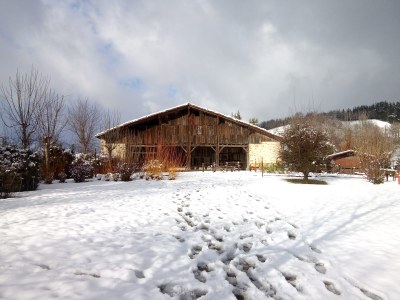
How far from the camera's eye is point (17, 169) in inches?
359

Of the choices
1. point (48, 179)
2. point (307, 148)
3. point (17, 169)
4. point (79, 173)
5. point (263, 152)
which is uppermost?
point (263, 152)

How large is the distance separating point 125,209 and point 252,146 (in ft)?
69.1

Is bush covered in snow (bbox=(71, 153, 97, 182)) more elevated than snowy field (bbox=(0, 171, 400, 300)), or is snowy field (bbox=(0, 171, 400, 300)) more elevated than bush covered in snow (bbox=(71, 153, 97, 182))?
bush covered in snow (bbox=(71, 153, 97, 182))

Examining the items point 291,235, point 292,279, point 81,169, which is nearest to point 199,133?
point 81,169

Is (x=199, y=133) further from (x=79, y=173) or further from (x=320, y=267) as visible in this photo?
(x=320, y=267)

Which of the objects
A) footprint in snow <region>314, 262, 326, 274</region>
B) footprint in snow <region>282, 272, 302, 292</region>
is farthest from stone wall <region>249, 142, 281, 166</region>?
footprint in snow <region>282, 272, 302, 292</region>

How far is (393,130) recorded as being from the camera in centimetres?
6003

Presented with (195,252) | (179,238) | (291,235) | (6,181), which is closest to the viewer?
(195,252)

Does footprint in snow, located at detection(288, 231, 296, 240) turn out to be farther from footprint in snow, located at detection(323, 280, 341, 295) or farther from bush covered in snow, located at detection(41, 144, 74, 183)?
bush covered in snow, located at detection(41, 144, 74, 183)

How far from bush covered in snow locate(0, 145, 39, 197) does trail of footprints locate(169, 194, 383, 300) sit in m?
6.45

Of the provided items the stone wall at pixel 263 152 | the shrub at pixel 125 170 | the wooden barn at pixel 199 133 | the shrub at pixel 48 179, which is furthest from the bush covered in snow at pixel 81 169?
the stone wall at pixel 263 152

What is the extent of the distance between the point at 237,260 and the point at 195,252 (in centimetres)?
59

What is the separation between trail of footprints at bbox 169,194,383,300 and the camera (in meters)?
2.55

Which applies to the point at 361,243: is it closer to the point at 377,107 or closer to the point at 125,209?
the point at 125,209
